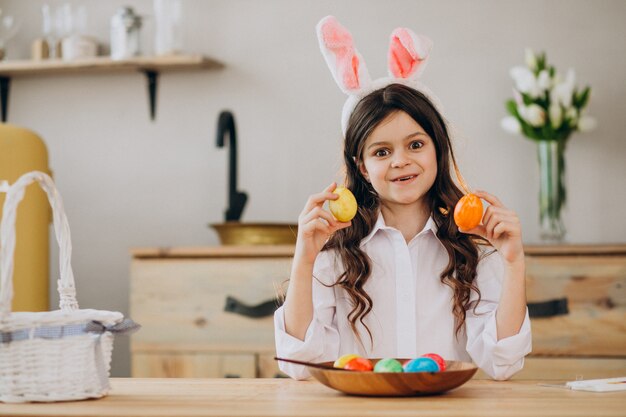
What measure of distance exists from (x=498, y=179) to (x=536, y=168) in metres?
0.14

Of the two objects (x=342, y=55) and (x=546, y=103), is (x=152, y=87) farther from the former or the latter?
(x=342, y=55)

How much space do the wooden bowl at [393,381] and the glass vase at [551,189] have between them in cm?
174

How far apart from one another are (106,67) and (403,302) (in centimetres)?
191

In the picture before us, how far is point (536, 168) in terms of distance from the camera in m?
3.06

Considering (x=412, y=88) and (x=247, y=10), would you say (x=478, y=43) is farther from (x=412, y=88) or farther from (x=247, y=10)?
(x=412, y=88)

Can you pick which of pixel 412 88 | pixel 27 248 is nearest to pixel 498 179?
pixel 412 88

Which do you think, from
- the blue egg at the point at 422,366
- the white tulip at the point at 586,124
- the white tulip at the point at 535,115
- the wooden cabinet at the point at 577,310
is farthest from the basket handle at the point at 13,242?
the white tulip at the point at 586,124

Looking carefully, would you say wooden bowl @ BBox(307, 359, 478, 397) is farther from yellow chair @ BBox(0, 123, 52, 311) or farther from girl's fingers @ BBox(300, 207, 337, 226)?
yellow chair @ BBox(0, 123, 52, 311)

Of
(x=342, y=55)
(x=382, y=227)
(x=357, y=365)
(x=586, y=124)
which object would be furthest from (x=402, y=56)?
(x=586, y=124)

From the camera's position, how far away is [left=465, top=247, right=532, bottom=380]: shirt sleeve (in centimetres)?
157

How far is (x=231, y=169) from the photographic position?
305 cm

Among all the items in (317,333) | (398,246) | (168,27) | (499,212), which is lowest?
(317,333)

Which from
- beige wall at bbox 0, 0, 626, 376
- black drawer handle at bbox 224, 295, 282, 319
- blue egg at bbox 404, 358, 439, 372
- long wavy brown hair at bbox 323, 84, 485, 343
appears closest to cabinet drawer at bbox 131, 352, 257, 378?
black drawer handle at bbox 224, 295, 282, 319

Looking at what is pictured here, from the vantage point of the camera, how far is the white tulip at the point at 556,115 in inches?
110
